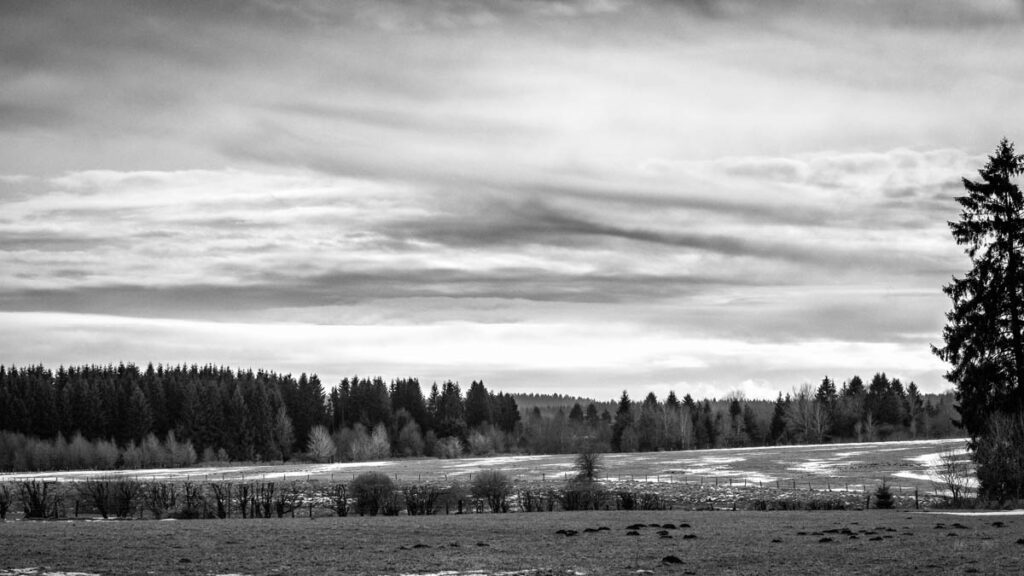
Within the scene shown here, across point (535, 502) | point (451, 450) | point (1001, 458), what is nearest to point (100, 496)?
point (535, 502)

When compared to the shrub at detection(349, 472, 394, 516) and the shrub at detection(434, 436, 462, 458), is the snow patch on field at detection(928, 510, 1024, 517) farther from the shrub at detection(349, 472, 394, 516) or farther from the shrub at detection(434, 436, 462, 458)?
the shrub at detection(434, 436, 462, 458)

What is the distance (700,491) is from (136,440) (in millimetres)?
127229

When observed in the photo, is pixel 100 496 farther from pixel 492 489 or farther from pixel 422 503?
pixel 492 489

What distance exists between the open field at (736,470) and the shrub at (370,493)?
3363cm

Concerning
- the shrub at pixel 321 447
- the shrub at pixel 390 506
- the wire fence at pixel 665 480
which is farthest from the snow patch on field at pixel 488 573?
the shrub at pixel 321 447

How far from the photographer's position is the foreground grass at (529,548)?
2670 cm

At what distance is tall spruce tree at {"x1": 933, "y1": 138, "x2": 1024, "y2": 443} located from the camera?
4884 centimetres

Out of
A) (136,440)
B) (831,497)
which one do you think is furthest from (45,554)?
(136,440)

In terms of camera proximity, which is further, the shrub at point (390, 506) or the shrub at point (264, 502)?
the shrub at point (264, 502)

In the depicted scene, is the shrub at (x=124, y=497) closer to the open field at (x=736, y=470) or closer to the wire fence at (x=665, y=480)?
the wire fence at (x=665, y=480)

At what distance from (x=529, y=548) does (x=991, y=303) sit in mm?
29868

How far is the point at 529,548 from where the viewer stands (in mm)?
33469

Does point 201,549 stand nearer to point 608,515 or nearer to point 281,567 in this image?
point 281,567

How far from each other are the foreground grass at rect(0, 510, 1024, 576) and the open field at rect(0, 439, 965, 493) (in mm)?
49964
